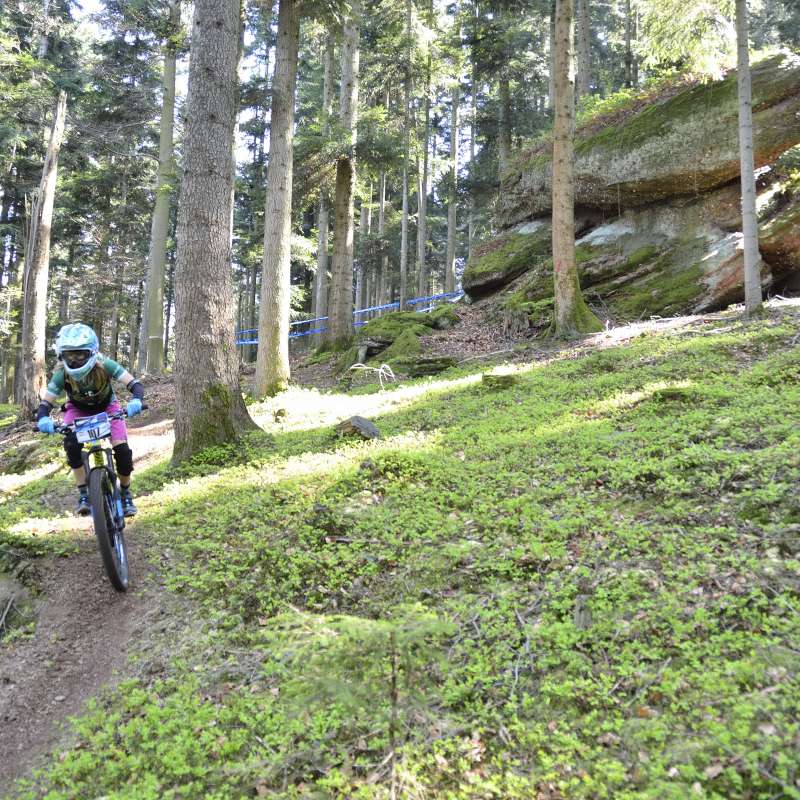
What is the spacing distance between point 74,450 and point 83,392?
546 mm

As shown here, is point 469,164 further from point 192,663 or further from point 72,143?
point 192,663

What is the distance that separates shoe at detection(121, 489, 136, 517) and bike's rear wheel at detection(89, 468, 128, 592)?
21 centimetres

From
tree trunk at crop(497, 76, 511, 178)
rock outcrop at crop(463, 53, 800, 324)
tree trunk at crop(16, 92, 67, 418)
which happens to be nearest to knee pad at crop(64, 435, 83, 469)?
rock outcrop at crop(463, 53, 800, 324)

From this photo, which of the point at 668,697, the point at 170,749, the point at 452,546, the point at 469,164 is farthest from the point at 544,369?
the point at 469,164

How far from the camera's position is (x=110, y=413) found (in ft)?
17.0

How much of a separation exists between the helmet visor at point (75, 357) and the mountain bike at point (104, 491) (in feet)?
1.61

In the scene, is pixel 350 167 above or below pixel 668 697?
above

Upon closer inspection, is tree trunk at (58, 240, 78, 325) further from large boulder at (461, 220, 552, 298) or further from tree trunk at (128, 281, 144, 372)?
large boulder at (461, 220, 552, 298)

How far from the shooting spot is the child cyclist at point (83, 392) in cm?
484

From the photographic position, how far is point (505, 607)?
3.87m

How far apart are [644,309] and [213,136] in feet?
34.4

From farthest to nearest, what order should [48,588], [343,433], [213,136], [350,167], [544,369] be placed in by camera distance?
1. [350,167]
2. [544,369]
3. [343,433]
4. [213,136]
5. [48,588]

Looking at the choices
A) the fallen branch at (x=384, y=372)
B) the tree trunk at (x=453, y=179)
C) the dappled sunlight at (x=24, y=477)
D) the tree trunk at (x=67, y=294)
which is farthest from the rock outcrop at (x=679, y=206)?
the tree trunk at (x=67, y=294)

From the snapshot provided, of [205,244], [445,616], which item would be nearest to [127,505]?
[445,616]
